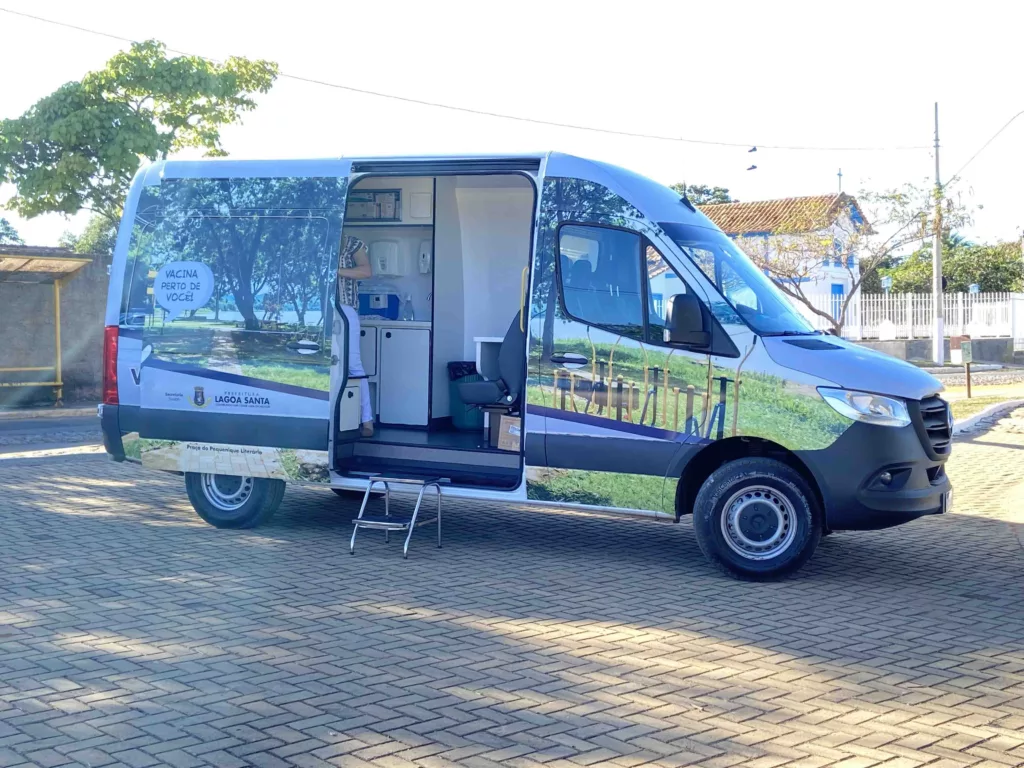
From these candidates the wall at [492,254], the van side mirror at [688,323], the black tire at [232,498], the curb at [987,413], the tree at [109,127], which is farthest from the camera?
the tree at [109,127]

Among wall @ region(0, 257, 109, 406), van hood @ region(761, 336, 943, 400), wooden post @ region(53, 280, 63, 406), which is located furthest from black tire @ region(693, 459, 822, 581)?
wall @ region(0, 257, 109, 406)

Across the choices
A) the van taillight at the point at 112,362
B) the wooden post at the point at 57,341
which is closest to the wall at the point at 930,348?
the wooden post at the point at 57,341

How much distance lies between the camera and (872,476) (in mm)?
7625

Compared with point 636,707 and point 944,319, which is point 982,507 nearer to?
point 636,707

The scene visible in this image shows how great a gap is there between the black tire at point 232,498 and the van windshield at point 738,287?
383 centimetres

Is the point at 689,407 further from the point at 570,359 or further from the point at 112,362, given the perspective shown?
the point at 112,362

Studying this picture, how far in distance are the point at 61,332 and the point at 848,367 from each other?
1827cm

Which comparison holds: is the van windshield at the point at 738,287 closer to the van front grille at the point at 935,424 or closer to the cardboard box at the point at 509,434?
the van front grille at the point at 935,424

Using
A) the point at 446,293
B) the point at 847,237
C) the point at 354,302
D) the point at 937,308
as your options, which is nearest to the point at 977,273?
the point at 937,308

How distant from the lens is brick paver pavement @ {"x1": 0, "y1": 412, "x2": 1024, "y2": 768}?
16.0ft

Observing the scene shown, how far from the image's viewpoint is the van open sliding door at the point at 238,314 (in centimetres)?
910

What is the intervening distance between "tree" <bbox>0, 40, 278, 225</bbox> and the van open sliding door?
15.9 metres

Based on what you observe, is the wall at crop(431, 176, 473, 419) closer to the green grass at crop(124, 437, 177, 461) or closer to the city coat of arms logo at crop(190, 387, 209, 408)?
the city coat of arms logo at crop(190, 387, 209, 408)

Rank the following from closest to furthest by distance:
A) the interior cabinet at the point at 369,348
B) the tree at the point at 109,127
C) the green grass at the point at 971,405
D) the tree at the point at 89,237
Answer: the interior cabinet at the point at 369,348, the green grass at the point at 971,405, the tree at the point at 109,127, the tree at the point at 89,237
